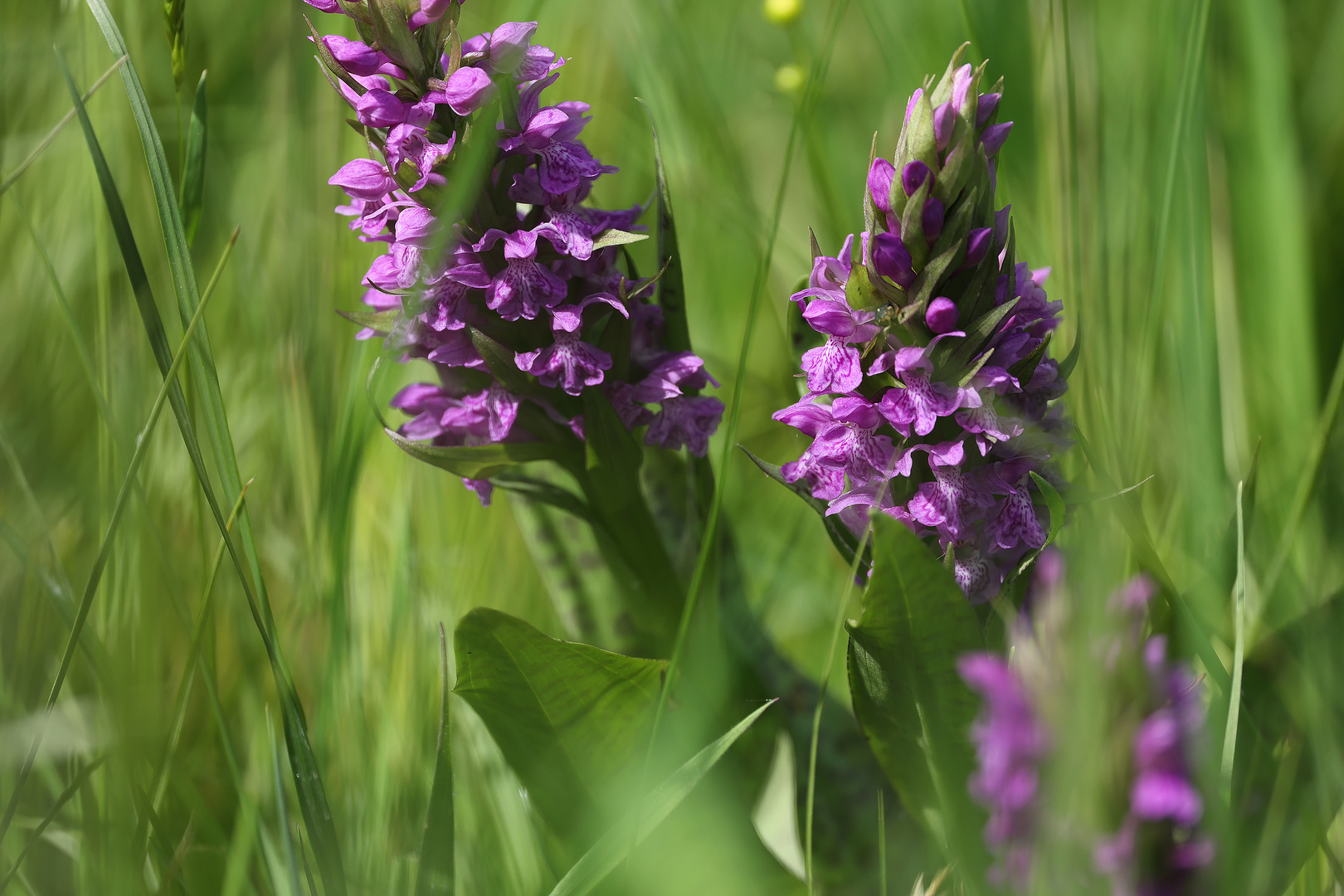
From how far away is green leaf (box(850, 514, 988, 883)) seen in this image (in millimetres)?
821

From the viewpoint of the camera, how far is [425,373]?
2.02m

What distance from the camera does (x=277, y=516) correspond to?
1562 millimetres

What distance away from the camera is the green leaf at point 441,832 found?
89cm

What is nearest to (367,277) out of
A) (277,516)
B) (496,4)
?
(277,516)

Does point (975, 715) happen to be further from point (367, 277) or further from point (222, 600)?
point (222, 600)

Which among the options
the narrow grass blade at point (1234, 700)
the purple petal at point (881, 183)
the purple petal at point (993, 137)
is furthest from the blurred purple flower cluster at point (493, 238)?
the narrow grass blade at point (1234, 700)

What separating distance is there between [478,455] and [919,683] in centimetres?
53

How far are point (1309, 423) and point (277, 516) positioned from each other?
63.7 inches

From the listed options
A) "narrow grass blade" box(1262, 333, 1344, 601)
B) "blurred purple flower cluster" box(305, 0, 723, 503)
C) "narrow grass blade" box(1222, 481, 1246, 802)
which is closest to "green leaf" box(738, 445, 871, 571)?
"blurred purple flower cluster" box(305, 0, 723, 503)

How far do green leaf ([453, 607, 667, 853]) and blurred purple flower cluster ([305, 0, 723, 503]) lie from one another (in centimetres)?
23

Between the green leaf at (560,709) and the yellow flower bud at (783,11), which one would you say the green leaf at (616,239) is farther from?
the yellow flower bud at (783,11)

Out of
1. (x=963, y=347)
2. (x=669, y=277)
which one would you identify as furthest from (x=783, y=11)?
(x=963, y=347)

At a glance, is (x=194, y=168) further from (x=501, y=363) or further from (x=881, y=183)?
(x=881, y=183)

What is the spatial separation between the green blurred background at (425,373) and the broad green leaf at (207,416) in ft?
0.23
